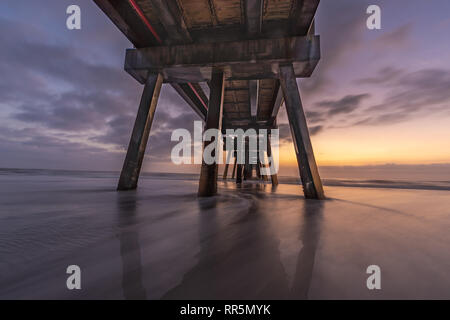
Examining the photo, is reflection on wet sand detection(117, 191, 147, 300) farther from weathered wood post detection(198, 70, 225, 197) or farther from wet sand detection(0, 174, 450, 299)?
weathered wood post detection(198, 70, 225, 197)

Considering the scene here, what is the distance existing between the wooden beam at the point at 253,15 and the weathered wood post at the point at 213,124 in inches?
56.2

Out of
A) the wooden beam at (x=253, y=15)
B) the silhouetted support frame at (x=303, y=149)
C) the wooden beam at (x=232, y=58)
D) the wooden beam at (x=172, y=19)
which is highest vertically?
the wooden beam at (x=172, y=19)

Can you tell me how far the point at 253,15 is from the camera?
4.61m

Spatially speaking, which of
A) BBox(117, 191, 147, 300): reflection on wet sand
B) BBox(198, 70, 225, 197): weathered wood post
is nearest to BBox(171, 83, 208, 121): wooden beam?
BBox(198, 70, 225, 197): weathered wood post

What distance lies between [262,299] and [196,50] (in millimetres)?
6378

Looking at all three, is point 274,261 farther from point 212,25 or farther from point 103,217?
point 212,25

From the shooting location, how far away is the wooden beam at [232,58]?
5164 millimetres

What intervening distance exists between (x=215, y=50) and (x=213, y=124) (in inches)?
96.1

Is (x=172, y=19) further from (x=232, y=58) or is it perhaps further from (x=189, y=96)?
(x=189, y=96)

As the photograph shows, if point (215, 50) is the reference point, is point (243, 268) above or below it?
below

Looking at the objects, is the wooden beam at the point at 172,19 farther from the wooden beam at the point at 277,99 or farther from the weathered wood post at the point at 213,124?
the wooden beam at the point at 277,99

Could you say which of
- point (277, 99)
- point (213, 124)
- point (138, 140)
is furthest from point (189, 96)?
point (213, 124)

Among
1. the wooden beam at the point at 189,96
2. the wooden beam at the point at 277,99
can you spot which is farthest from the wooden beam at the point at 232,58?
the wooden beam at the point at 277,99

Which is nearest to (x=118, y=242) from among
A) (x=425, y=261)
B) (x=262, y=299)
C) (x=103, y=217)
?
(x=103, y=217)
